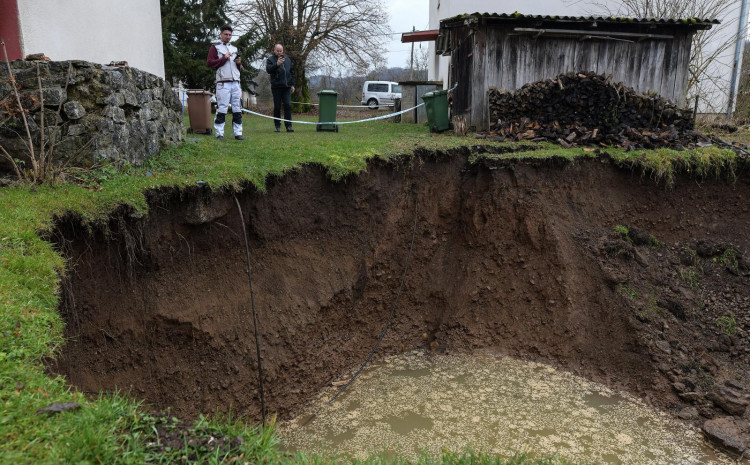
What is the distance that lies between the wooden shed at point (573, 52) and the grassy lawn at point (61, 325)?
A: 3.85m

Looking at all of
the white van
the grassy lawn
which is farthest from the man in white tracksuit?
the white van

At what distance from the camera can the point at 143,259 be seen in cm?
550

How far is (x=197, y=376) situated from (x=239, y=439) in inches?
124

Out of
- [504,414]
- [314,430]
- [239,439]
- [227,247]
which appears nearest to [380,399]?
[314,430]

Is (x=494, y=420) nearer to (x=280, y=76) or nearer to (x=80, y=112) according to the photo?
(x=80, y=112)

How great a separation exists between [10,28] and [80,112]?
3015 millimetres

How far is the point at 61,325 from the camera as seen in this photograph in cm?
370

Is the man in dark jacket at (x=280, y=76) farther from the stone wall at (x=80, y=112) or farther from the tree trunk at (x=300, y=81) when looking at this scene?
the tree trunk at (x=300, y=81)

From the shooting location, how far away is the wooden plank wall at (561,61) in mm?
10148

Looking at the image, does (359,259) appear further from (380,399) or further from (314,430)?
(314,430)

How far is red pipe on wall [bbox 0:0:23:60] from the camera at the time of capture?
7.14 m

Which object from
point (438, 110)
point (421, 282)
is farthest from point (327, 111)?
point (421, 282)

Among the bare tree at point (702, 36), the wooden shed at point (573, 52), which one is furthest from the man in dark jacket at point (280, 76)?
the bare tree at point (702, 36)

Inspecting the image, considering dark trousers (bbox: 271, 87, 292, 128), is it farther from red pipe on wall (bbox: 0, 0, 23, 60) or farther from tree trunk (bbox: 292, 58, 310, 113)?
tree trunk (bbox: 292, 58, 310, 113)
